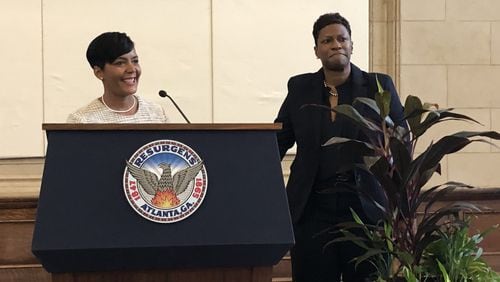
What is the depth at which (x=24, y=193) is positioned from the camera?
4938mm

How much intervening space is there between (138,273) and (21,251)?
2.51 metres

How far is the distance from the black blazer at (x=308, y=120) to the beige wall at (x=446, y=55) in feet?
7.62

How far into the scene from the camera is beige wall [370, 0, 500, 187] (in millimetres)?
5500

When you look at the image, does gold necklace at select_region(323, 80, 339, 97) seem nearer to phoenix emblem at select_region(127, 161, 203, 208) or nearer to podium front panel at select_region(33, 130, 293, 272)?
podium front panel at select_region(33, 130, 293, 272)

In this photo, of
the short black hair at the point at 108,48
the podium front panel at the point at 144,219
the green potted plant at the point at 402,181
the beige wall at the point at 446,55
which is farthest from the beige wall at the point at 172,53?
the podium front panel at the point at 144,219

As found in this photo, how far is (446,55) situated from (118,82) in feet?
9.76

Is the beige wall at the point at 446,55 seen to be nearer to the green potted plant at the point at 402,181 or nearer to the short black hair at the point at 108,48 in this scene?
the green potted plant at the point at 402,181

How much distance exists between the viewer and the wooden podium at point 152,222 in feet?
7.88

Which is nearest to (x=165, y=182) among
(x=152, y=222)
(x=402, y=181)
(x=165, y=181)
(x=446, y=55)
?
(x=165, y=181)

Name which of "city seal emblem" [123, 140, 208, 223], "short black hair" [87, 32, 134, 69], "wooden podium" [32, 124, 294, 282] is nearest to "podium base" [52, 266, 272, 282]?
"wooden podium" [32, 124, 294, 282]

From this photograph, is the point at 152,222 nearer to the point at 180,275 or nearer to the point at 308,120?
the point at 180,275

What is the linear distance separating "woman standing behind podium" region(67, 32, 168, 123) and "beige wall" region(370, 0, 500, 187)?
262 centimetres

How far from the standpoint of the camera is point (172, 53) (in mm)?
5266

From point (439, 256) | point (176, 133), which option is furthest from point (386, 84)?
point (176, 133)
